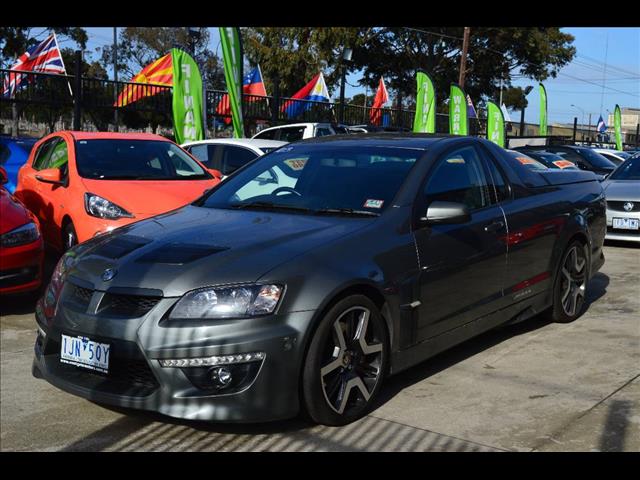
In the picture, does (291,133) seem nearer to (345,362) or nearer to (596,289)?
(596,289)

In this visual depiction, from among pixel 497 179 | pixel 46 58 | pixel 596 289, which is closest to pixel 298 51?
pixel 46 58

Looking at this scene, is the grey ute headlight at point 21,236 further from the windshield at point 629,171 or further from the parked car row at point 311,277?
the windshield at point 629,171

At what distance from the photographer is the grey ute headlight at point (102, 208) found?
22.4 feet

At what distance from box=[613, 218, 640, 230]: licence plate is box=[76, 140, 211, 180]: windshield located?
5889mm

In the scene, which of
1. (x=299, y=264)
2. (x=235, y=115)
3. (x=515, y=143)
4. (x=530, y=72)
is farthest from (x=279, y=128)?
(x=530, y=72)

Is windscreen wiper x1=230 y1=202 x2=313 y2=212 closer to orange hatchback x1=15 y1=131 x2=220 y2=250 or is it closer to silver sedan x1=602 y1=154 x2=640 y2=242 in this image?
orange hatchback x1=15 y1=131 x2=220 y2=250

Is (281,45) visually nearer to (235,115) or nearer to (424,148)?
(235,115)

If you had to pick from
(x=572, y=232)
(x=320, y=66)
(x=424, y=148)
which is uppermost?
(x=320, y=66)

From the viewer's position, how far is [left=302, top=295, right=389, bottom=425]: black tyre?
358cm

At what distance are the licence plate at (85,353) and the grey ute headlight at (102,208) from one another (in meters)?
3.19

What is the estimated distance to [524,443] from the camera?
3572 mm

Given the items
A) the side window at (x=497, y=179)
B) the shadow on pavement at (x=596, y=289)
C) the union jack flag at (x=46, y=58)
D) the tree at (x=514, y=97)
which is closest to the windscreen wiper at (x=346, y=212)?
the side window at (x=497, y=179)

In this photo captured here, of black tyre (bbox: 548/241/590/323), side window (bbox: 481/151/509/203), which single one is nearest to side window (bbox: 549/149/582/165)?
black tyre (bbox: 548/241/590/323)
